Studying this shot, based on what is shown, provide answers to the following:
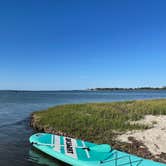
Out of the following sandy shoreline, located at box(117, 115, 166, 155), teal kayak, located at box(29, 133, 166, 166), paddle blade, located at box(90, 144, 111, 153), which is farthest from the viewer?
sandy shoreline, located at box(117, 115, 166, 155)

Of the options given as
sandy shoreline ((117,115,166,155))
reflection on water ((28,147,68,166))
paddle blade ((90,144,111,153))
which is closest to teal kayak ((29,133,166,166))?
paddle blade ((90,144,111,153))

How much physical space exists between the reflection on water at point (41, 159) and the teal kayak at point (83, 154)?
1.33 feet

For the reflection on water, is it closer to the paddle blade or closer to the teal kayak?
the teal kayak

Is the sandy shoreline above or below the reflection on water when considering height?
above

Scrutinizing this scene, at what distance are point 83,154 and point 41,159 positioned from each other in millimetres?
2310

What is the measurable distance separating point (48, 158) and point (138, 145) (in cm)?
459

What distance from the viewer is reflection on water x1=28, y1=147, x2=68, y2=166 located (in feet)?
30.3

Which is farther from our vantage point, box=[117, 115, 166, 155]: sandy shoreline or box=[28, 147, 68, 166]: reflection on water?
box=[117, 115, 166, 155]: sandy shoreline

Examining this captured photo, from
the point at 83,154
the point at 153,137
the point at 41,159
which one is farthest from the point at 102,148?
the point at 153,137

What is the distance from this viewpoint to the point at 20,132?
15.6 metres

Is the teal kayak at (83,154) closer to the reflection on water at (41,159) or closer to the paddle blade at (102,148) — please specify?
the paddle blade at (102,148)

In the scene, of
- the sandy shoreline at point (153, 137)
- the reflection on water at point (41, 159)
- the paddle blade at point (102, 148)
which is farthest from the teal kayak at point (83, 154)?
the sandy shoreline at point (153, 137)

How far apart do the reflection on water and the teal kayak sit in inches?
15.9

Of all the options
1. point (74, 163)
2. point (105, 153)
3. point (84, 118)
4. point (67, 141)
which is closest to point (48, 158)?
point (67, 141)
